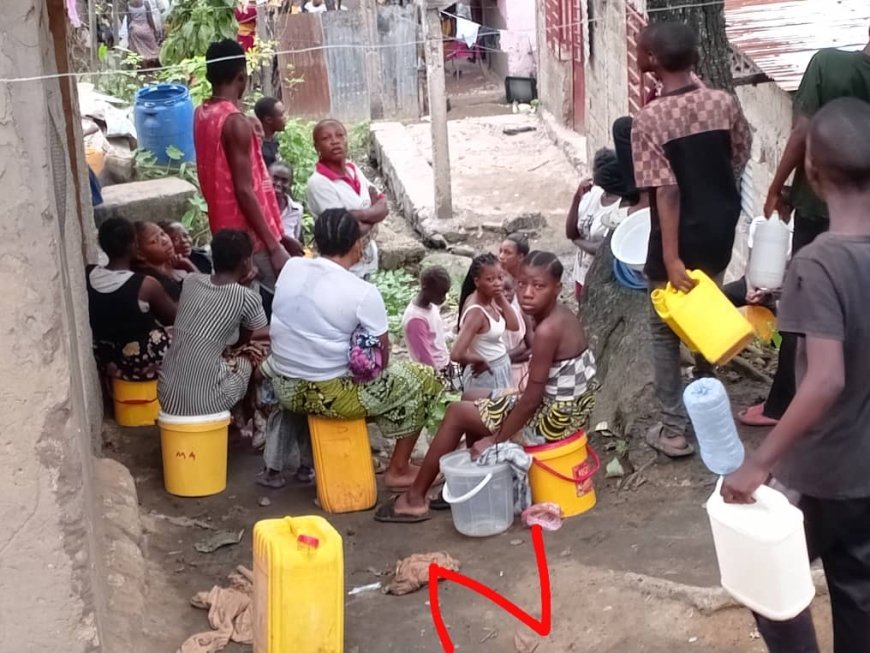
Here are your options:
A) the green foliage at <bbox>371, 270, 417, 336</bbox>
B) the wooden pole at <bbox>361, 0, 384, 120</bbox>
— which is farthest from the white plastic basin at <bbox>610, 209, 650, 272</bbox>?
the wooden pole at <bbox>361, 0, 384, 120</bbox>

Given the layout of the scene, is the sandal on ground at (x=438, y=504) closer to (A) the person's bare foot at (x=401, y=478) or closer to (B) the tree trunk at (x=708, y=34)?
(A) the person's bare foot at (x=401, y=478)

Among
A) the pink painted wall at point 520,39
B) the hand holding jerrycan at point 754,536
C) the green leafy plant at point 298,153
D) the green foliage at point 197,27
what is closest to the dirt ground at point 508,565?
the hand holding jerrycan at point 754,536

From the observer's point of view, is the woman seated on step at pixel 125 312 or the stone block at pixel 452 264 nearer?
the woman seated on step at pixel 125 312

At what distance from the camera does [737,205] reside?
4719 mm

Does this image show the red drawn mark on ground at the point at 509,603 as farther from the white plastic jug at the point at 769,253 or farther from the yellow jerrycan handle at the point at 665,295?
the white plastic jug at the point at 769,253

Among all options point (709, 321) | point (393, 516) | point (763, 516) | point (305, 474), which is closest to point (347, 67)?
point (305, 474)

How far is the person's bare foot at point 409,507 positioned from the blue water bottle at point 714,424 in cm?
246

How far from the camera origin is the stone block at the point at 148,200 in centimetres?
812

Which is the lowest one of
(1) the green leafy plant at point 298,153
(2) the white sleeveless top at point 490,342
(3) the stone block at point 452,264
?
(3) the stone block at point 452,264

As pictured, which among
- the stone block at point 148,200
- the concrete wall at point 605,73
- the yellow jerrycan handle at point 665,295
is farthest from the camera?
the concrete wall at point 605,73

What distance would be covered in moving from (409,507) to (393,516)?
0.25ft

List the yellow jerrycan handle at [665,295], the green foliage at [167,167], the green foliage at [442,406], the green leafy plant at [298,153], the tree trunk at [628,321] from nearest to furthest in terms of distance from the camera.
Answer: the yellow jerrycan handle at [665,295]
the tree trunk at [628,321]
the green foliage at [442,406]
the green foliage at [167,167]
the green leafy plant at [298,153]

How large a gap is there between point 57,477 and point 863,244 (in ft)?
6.33

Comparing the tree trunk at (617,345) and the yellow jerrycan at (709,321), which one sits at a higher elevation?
the yellow jerrycan at (709,321)
